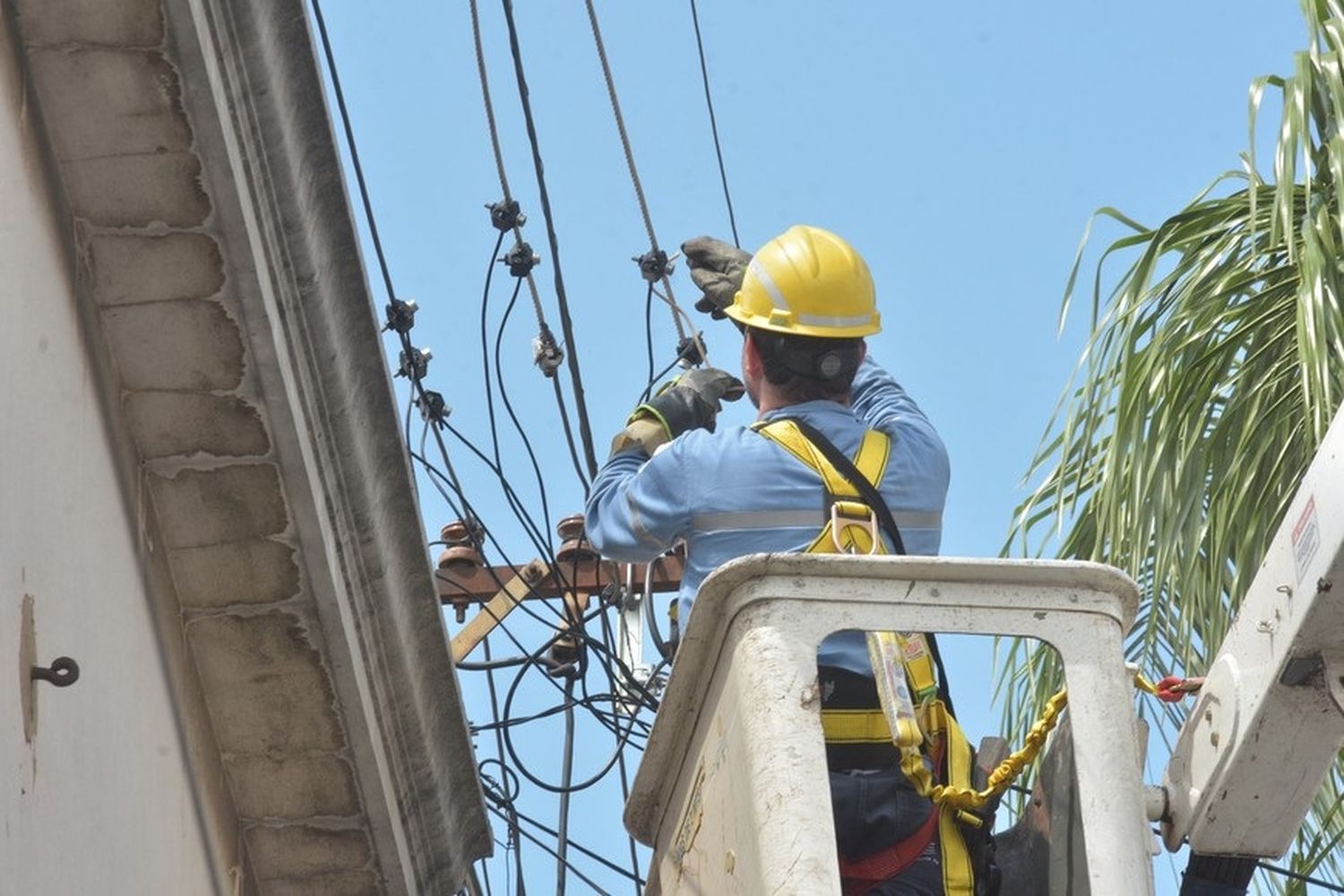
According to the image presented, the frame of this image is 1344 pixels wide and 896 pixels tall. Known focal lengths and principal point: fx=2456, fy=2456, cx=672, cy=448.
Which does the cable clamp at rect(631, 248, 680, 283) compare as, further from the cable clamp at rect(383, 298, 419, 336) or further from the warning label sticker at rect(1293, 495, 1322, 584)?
the warning label sticker at rect(1293, 495, 1322, 584)

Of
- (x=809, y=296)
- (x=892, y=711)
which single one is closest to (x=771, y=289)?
(x=809, y=296)

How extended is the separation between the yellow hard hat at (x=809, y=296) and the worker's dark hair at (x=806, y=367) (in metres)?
0.02

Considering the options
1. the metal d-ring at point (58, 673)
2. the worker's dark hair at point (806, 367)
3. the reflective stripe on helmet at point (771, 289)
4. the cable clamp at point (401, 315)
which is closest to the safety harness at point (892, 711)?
the worker's dark hair at point (806, 367)

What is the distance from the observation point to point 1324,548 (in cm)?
396

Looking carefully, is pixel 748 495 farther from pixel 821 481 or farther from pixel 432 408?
pixel 432 408

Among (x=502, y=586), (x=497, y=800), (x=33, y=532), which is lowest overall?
(x=497, y=800)

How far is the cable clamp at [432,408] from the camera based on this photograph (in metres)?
9.14

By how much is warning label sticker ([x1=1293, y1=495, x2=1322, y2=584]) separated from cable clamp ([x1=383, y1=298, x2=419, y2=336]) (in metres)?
5.10

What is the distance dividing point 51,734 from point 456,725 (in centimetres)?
229

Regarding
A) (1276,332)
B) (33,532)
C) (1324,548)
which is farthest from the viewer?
(1276,332)

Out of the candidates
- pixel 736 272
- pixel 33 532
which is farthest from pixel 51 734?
pixel 736 272

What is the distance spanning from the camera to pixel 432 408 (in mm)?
9156

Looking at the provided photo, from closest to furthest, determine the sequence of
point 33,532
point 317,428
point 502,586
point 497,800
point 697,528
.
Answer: point 33,532 < point 697,528 < point 317,428 < point 497,800 < point 502,586

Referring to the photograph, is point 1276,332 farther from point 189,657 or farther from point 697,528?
point 189,657
